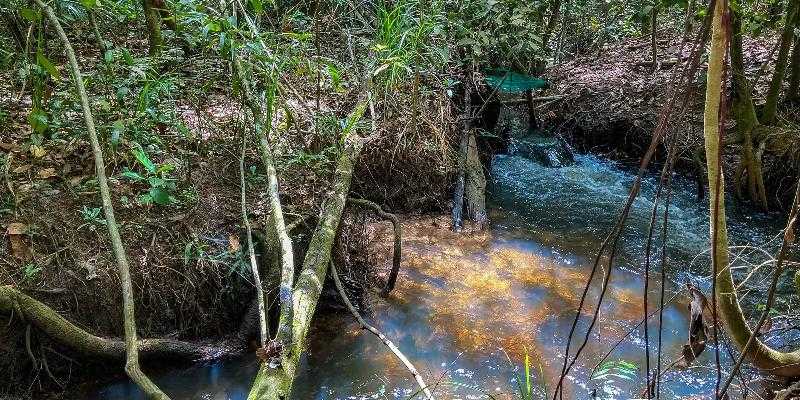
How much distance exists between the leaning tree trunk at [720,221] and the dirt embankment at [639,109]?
11.9 ft

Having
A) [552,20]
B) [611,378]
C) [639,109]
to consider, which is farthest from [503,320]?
[552,20]

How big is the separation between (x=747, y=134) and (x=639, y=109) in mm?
1424

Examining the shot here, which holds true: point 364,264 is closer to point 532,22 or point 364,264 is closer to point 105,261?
point 105,261

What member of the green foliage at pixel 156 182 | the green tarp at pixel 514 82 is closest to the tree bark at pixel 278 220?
the green foliage at pixel 156 182

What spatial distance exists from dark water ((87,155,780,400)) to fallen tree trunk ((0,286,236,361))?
9.2 inches

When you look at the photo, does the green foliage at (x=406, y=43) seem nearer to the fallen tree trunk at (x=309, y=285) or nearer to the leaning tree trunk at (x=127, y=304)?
the fallen tree trunk at (x=309, y=285)

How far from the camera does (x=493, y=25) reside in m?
5.79

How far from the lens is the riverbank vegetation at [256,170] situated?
2.29m

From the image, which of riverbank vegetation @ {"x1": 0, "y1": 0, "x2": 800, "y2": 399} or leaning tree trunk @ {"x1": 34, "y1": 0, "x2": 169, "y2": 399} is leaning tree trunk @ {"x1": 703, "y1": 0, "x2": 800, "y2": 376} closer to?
riverbank vegetation @ {"x1": 0, "y1": 0, "x2": 800, "y2": 399}

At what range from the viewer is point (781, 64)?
202 inches

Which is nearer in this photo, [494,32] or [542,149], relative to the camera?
[494,32]

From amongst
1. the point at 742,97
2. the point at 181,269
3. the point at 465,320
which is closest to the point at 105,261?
the point at 181,269

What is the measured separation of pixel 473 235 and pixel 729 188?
2959 millimetres

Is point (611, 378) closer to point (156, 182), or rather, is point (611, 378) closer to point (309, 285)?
point (309, 285)
